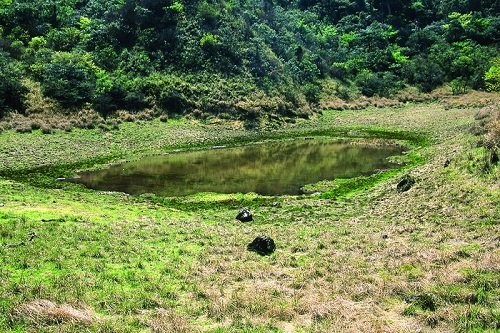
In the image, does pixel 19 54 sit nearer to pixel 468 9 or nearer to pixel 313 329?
pixel 313 329

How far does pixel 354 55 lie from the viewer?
325ft

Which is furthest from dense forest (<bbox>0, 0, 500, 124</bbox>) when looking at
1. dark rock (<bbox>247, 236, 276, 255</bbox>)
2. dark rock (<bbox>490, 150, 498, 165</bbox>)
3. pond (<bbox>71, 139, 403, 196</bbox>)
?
dark rock (<bbox>247, 236, 276, 255</bbox>)

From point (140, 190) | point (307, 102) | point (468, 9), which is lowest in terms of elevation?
point (140, 190)

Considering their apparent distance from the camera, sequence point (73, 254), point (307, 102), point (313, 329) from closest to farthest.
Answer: point (313, 329) < point (73, 254) < point (307, 102)

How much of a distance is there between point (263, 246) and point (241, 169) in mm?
19525

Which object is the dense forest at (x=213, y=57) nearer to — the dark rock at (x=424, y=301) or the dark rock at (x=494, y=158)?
the dark rock at (x=494, y=158)

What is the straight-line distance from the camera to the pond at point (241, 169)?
1142 inches

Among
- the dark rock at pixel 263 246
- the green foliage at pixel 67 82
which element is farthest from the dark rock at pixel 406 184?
the green foliage at pixel 67 82

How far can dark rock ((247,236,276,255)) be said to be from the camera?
15.7 metres

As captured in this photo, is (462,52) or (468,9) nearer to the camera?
(462,52)

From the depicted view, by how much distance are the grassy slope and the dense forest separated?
32305mm

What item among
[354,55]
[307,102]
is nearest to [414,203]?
[307,102]

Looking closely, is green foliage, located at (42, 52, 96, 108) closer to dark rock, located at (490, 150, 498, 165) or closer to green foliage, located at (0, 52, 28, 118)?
green foliage, located at (0, 52, 28, 118)

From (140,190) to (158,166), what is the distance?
7.88 m
